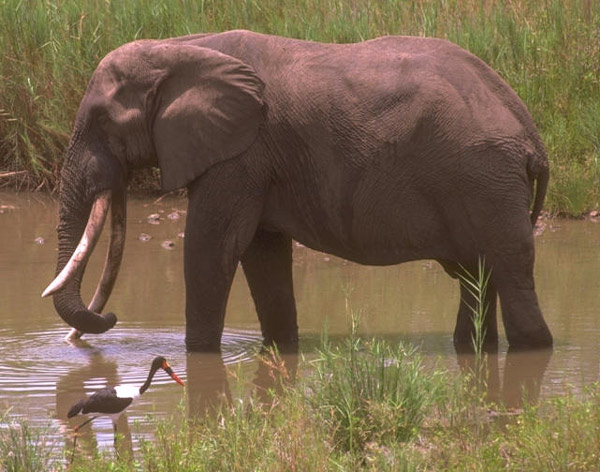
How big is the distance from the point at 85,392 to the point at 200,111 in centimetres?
161

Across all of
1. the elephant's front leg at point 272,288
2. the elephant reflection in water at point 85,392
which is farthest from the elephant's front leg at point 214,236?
the elephant reflection in water at point 85,392

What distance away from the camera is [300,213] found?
8.80 meters

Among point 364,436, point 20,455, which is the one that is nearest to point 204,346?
point 364,436

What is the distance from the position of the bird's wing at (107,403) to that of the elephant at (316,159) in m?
1.64

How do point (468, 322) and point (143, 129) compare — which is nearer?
point (143, 129)

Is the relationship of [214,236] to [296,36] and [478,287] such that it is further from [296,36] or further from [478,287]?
[296,36]

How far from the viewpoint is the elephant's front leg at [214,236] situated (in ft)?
28.3

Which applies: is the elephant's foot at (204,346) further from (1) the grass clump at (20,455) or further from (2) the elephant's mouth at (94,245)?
(1) the grass clump at (20,455)

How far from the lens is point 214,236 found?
8.63 metres

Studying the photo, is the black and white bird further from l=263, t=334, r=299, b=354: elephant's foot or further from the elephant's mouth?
l=263, t=334, r=299, b=354: elephant's foot

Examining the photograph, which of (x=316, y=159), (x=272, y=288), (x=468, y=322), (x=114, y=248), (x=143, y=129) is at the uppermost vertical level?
(x=143, y=129)

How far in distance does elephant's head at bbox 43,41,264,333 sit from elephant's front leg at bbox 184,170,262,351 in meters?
0.12

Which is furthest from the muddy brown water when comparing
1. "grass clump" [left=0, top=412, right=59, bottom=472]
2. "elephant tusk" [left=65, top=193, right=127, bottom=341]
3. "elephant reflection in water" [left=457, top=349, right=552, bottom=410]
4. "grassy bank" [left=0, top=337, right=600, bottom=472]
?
"grass clump" [left=0, top=412, right=59, bottom=472]

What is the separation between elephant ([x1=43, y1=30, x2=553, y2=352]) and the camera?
8.44m
